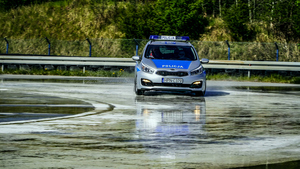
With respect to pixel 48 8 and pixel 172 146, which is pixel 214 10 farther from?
pixel 172 146

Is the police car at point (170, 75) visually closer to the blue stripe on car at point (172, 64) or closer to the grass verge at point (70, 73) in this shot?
the blue stripe on car at point (172, 64)

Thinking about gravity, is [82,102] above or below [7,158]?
below

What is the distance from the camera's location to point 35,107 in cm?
1279

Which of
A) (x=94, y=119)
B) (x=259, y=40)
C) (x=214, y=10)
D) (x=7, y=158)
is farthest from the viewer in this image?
(x=214, y=10)

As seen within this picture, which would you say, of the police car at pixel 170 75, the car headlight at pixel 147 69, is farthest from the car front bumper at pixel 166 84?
the car headlight at pixel 147 69

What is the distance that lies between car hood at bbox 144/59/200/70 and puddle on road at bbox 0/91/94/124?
279cm

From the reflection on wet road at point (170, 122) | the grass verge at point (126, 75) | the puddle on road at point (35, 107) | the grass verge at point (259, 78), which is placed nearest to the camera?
the reflection on wet road at point (170, 122)

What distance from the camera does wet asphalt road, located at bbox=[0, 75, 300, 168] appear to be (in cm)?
676

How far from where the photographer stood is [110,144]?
780 cm

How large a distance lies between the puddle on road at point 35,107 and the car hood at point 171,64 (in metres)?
2.79

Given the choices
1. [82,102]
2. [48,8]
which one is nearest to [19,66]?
[82,102]

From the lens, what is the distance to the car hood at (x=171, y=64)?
1614 cm

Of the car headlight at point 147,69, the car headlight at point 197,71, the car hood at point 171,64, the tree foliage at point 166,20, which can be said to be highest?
the car hood at point 171,64

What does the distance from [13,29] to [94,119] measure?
53073 mm
